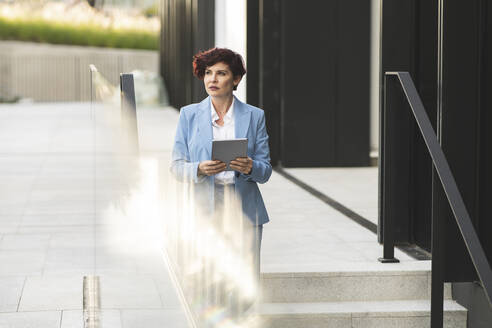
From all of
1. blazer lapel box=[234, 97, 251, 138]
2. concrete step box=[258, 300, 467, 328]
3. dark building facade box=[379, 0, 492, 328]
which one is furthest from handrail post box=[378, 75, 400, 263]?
blazer lapel box=[234, 97, 251, 138]

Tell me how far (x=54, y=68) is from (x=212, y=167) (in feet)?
100

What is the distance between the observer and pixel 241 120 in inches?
204

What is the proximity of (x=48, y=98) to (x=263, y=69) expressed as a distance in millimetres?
22812

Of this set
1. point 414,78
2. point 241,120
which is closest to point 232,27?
point 414,78

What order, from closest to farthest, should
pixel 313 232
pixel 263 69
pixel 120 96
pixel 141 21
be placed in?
pixel 120 96, pixel 313 232, pixel 263 69, pixel 141 21

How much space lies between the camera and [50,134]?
57.1 ft

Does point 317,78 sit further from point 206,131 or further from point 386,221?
point 206,131

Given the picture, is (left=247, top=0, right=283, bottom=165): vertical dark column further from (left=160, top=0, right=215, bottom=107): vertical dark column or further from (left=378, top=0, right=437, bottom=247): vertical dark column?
(left=378, top=0, right=437, bottom=247): vertical dark column

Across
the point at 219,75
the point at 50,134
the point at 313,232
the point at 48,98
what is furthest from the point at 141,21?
Answer: the point at 219,75

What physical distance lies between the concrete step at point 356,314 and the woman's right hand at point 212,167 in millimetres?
1495

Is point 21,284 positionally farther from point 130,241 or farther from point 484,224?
point 484,224

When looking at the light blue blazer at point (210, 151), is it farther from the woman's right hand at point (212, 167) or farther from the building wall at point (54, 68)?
the building wall at point (54, 68)

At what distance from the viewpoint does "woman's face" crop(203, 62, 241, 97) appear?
5102mm

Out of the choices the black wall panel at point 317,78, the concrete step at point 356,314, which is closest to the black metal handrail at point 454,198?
the concrete step at point 356,314
